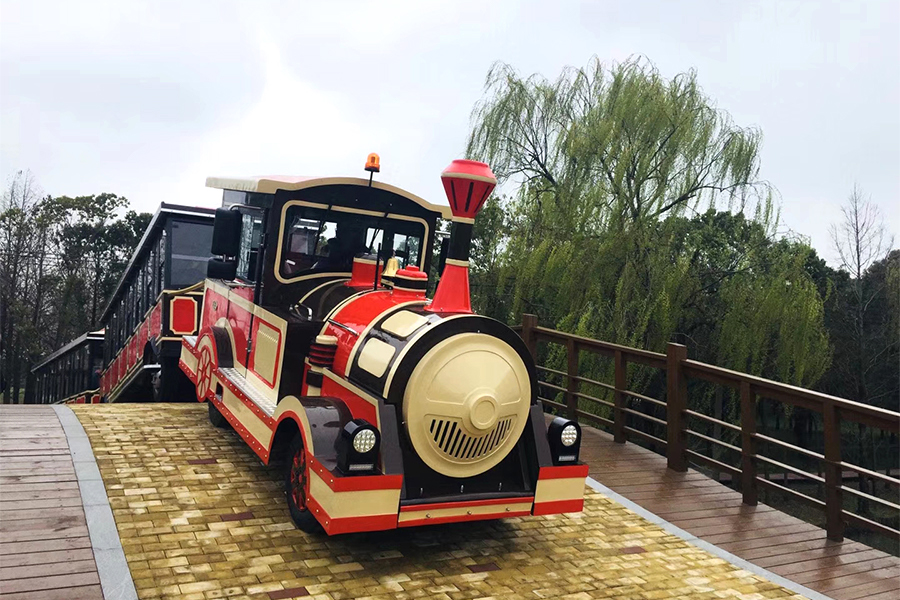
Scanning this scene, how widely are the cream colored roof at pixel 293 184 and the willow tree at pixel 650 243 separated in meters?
7.55

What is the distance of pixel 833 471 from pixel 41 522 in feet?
16.8

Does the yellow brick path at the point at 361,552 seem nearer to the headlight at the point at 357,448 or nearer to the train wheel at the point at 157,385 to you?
the headlight at the point at 357,448

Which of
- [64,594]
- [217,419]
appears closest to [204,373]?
[217,419]

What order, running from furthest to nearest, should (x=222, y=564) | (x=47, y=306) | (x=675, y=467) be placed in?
(x=47, y=306)
(x=675, y=467)
(x=222, y=564)

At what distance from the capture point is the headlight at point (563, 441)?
185 inches

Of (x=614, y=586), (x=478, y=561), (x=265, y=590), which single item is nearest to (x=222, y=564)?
(x=265, y=590)

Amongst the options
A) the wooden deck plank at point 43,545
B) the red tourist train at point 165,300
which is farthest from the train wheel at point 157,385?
the wooden deck plank at point 43,545

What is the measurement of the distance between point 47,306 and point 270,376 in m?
26.2

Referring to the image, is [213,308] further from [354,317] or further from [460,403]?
[460,403]

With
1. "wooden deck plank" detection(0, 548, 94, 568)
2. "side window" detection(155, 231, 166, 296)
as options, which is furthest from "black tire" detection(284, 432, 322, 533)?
"side window" detection(155, 231, 166, 296)

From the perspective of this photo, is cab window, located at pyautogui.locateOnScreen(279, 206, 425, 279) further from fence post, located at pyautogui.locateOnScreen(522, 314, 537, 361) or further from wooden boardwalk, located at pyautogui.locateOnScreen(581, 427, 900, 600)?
wooden boardwalk, located at pyautogui.locateOnScreen(581, 427, 900, 600)

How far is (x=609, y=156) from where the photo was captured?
14164 millimetres

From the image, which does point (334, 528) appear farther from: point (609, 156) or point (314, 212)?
point (609, 156)

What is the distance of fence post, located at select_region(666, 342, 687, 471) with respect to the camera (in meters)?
6.49
